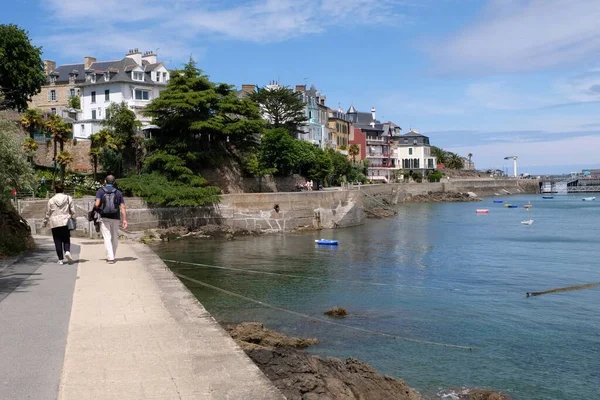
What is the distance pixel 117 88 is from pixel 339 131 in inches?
1958

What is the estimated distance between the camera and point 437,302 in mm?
20406

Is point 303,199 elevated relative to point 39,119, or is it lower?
lower

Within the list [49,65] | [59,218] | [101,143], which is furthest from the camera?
[49,65]

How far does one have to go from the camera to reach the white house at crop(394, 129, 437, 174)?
12750 centimetres

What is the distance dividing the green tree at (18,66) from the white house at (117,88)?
678 inches

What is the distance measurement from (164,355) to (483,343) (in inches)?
417

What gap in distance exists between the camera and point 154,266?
14.3 meters

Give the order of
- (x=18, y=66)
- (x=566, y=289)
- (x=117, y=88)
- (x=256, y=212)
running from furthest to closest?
(x=117, y=88)
(x=256, y=212)
(x=18, y=66)
(x=566, y=289)

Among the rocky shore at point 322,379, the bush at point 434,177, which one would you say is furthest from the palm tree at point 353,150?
the rocky shore at point 322,379

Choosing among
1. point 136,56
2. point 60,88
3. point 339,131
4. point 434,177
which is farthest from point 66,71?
point 434,177

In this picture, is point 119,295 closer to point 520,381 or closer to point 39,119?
point 520,381

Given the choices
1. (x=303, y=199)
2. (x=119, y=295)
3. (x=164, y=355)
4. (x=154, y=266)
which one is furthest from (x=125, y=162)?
(x=164, y=355)

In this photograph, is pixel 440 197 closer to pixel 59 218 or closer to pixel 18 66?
pixel 18 66

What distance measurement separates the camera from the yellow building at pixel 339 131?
334ft
